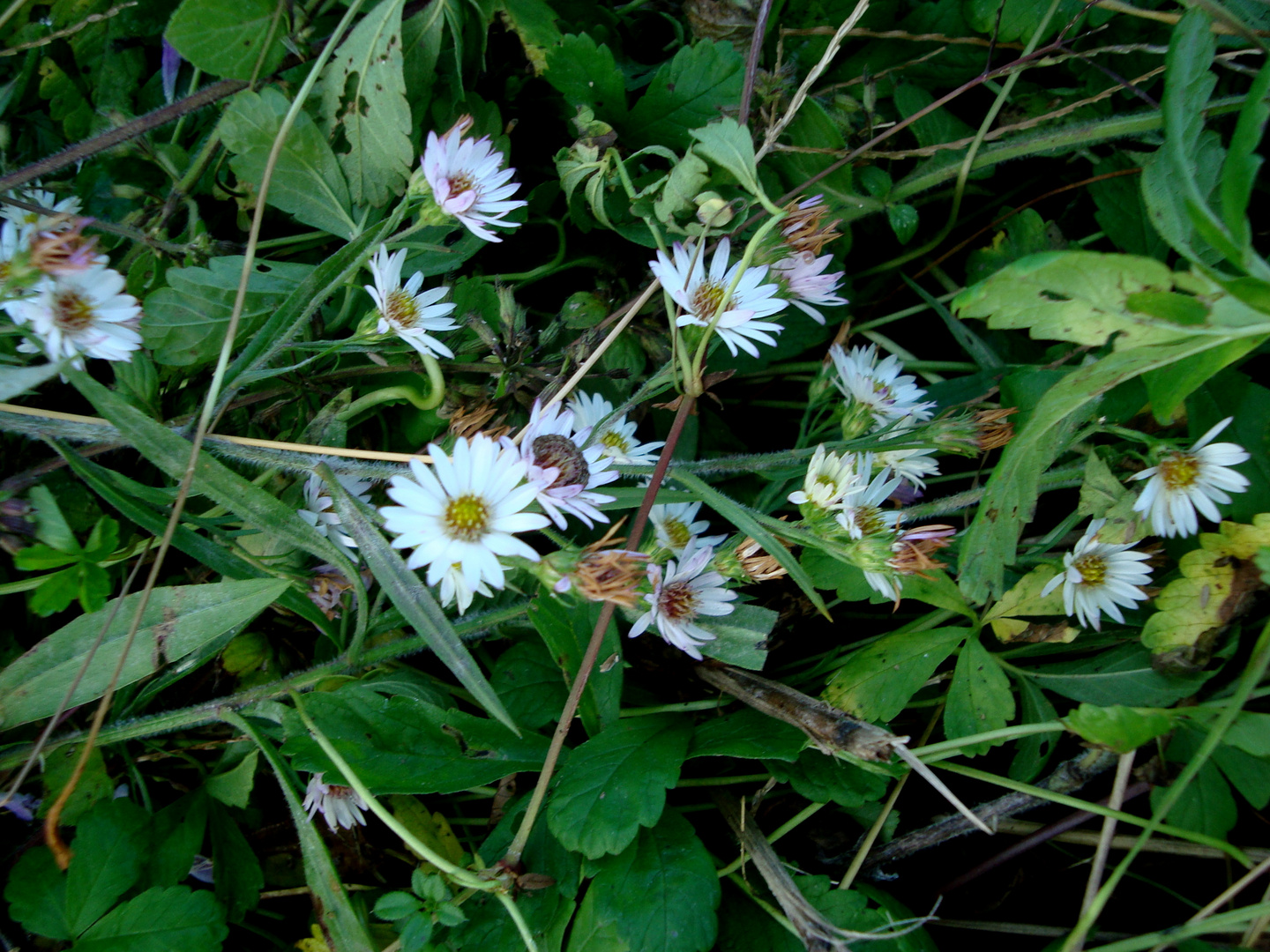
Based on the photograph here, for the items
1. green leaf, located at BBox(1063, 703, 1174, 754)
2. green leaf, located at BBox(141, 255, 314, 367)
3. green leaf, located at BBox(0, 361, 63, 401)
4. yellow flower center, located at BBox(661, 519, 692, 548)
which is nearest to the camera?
green leaf, located at BBox(0, 361, 63, 401)

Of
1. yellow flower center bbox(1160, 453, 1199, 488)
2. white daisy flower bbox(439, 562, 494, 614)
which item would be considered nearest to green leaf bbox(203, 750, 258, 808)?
white daisy flower bbox(439, 562, 494, 614)

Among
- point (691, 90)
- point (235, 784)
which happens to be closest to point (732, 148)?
point (691, 90)

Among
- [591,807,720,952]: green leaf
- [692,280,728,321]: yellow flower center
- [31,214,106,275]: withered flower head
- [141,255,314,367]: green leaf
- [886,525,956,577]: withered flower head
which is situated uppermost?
[31,214,106,275]: withered flower head

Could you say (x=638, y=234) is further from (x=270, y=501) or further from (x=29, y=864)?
(x=29, y=864)

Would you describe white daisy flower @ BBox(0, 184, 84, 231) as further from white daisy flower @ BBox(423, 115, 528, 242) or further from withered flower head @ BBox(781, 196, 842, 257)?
withered flower head @ BBox(781, 196, 842, 257)

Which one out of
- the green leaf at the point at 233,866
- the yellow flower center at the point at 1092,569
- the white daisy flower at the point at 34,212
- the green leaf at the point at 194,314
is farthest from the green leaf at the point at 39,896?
the yellow flower center at the point at 1092,569

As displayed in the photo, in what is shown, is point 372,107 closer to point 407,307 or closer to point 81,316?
point 407,307

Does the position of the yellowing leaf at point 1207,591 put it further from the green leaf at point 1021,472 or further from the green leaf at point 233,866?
the green leaf at point 233,866
